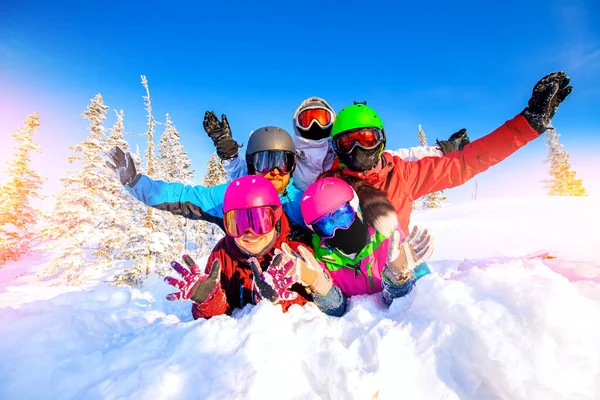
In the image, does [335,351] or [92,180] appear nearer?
[335,351]

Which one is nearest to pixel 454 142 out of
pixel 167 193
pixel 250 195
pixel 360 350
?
pixel 250 195

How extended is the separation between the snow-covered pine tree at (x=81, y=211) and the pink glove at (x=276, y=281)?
48.7 feet

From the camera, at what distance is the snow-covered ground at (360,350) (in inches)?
60.2

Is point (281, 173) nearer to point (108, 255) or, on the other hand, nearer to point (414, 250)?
point (414, 250)

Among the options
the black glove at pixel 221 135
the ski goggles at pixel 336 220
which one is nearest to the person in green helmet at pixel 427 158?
the ski goggles at pixel 336 220

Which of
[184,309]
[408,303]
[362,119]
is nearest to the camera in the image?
[408,303]

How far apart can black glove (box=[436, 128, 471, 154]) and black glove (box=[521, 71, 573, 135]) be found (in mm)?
1041

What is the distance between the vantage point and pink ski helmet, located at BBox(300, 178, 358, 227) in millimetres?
3033

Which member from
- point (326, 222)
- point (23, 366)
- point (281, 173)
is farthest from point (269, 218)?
point (23, 366)

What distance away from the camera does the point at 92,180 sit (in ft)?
46.1

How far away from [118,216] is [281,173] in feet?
44.9

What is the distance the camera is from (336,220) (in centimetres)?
304

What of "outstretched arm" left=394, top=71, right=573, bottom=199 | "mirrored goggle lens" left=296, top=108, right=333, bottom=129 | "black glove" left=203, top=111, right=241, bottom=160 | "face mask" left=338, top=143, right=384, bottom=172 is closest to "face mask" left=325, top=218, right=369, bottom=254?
"face mask" left=338, top=143, right=384, bottom=172

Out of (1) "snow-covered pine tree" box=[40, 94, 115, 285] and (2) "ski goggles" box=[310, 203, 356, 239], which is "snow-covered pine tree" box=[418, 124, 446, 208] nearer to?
(1) "snow-covered pine tree" box=[40, 94, 115, 285]
